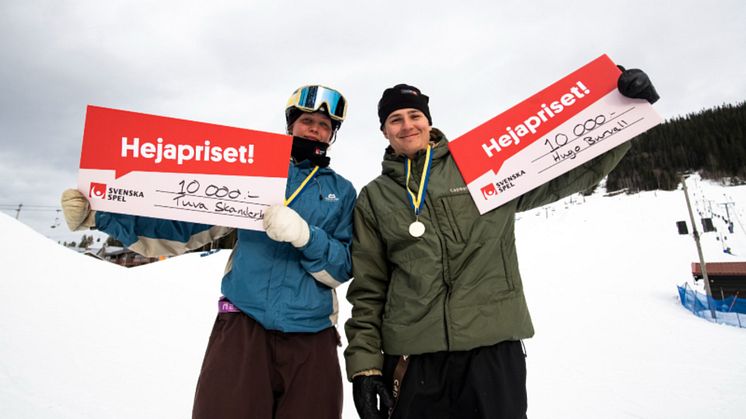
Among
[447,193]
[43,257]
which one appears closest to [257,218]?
[447,193]

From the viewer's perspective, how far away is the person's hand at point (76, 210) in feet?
6.15

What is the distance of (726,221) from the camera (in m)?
34.8

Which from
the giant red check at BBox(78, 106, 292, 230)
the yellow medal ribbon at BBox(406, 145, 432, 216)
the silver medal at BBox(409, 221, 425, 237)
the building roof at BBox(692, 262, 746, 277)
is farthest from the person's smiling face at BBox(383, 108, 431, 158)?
the building roof at BBox(692, 262, 746, 277)

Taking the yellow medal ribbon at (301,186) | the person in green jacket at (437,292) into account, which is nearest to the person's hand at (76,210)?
the yellow medal ribbon at (301,186)

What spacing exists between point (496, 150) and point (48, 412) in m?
5.30

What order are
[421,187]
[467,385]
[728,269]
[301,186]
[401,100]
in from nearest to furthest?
[467,385]
[421,187]
[301,186]
[401,100]
[728,269]

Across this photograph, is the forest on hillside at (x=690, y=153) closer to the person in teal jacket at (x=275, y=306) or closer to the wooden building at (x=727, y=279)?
the wooden building at (x=727, y=279)

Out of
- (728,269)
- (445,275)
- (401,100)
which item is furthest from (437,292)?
(728,269)

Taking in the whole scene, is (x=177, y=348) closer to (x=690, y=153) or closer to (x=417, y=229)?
(x=417, y=229)

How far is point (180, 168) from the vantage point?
2000 mm

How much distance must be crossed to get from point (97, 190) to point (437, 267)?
202cm

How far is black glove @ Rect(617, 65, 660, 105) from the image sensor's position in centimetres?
186

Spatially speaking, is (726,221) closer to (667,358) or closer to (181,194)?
(667,358)

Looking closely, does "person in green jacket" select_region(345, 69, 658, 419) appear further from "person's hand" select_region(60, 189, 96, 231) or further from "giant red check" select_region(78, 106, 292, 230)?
"person's hand" select_region(60, 189, 96, 231)
